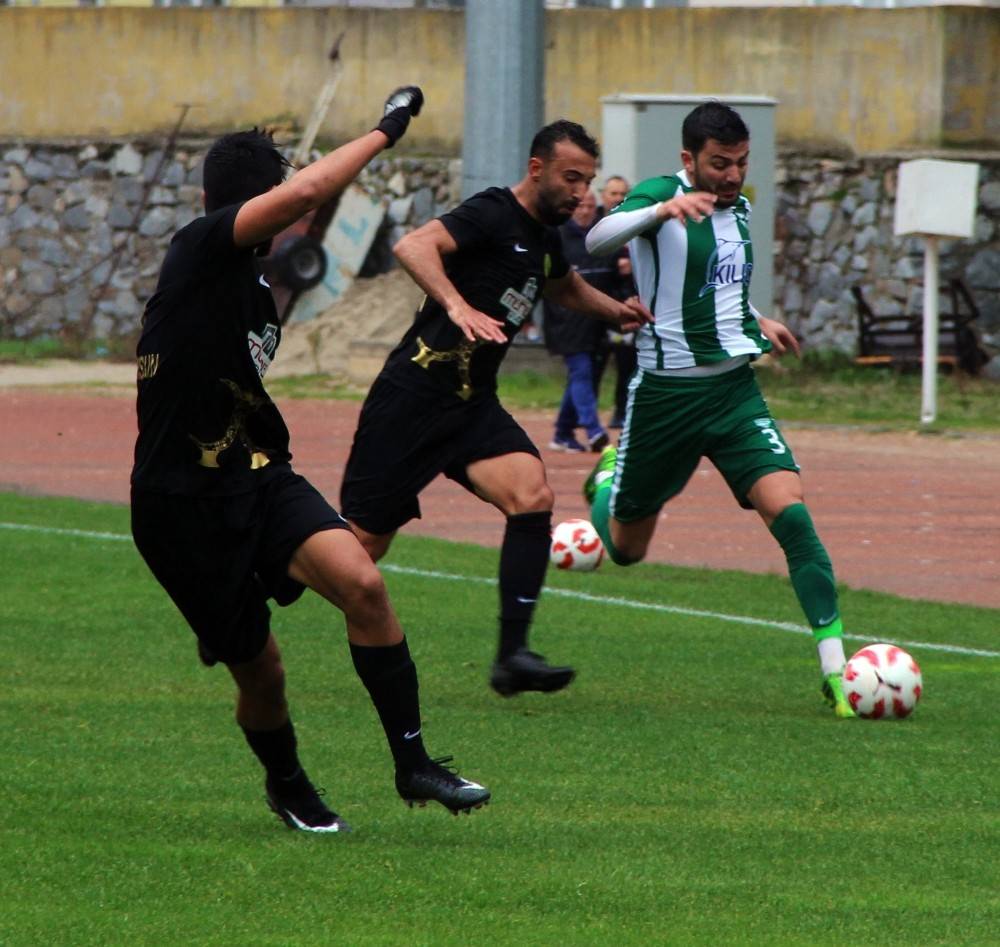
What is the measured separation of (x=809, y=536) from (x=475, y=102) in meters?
13.6

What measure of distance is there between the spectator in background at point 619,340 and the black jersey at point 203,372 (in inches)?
437

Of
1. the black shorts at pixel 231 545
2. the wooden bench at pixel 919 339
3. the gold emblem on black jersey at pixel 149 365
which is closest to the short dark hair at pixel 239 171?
the gold emblem on black jersey at pixel 149 365

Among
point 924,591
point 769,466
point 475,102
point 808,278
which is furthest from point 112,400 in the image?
point 769,466

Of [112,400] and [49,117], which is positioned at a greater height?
[49,117]

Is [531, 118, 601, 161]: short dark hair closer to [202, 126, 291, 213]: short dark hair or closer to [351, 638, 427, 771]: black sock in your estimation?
[202, 126, 291, 213]: short dark hair

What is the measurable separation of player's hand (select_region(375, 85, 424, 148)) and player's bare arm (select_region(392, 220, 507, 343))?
4.84 ft

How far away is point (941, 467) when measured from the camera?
55.2 ft

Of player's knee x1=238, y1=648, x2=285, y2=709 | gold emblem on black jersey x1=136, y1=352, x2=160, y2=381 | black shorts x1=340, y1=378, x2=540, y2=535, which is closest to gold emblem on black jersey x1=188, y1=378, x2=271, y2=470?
gold emblem on black jersey x1=136, y1=352, x2=160, y2=381

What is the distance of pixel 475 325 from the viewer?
24.1ft

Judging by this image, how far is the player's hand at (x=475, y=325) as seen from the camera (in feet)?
24.0

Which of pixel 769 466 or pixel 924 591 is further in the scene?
pixel 924 591

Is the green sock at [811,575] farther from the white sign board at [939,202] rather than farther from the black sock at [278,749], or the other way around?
the white sign board at [939,202]

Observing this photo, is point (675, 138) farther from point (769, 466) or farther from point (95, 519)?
point (769, 466)

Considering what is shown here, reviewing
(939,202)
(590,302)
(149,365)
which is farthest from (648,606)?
(939,202)
